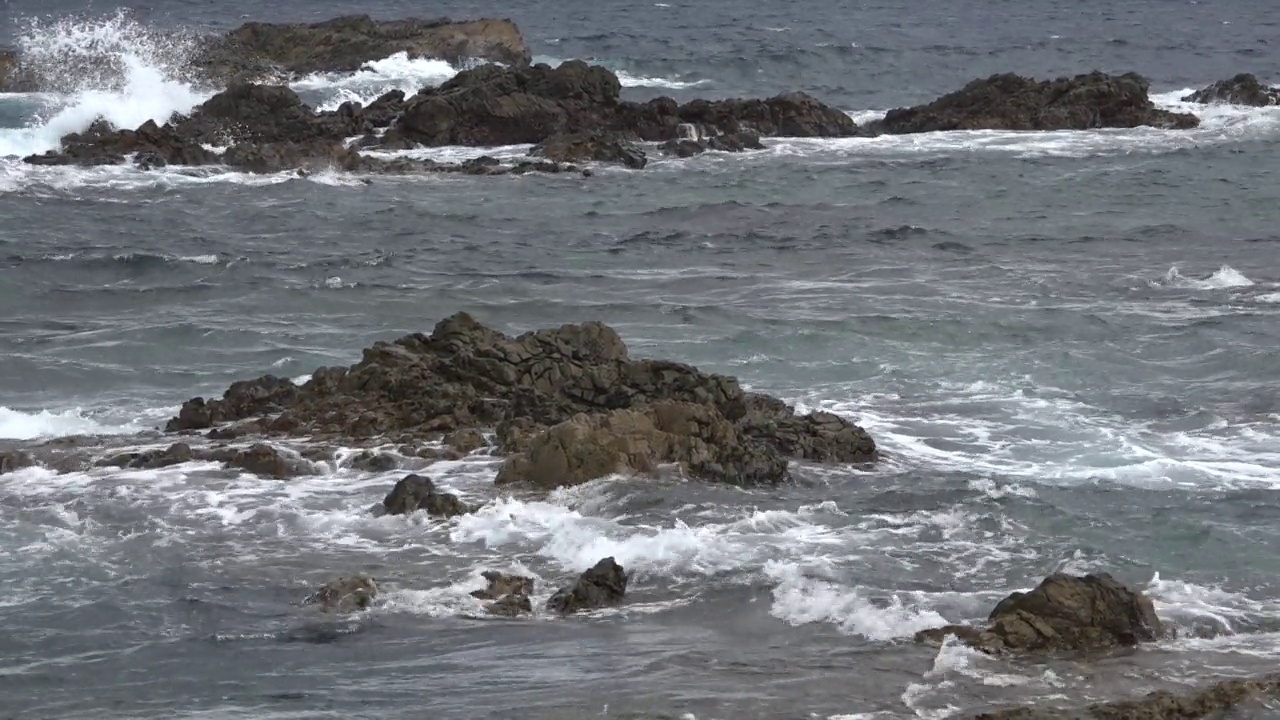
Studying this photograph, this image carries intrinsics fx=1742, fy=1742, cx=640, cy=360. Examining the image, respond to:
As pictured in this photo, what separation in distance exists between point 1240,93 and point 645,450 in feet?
98.1

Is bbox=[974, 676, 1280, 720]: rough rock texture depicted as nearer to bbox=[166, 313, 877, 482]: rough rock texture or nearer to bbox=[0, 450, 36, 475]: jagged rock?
bbox=[166, 313, 877, 482]: rough rock texture

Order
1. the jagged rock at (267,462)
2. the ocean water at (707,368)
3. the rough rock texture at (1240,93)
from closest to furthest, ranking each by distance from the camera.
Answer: the ocean water at (707,368) → the jagged rock at (267,462) → the rough rock texture at (1240,93)

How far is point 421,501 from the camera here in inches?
559

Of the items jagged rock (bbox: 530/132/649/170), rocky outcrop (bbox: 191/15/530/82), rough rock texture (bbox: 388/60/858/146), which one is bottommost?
jagged rock (bbox: 530/132/649/170)

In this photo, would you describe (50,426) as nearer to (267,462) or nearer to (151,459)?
(151,459)

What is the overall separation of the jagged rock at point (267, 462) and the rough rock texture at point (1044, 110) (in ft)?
80.2

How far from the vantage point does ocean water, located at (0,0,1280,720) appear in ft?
36.9

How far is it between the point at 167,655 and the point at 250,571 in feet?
5.07

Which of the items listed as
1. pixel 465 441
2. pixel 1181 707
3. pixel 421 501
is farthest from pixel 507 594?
pixel 1181 707

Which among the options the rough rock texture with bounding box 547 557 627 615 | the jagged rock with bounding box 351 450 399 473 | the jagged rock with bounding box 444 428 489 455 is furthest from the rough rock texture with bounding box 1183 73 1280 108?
the rough rock texture with bounding box 547 557 627 615

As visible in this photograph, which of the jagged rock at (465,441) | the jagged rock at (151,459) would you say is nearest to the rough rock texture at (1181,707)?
the jagged rock at (465,441)

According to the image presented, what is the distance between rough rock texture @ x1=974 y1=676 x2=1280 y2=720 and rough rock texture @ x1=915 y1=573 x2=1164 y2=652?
95cm

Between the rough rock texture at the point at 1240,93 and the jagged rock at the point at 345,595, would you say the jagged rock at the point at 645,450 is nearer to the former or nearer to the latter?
the jagged rock at the point at 345,595

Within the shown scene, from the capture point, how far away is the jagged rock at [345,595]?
1220 cm
